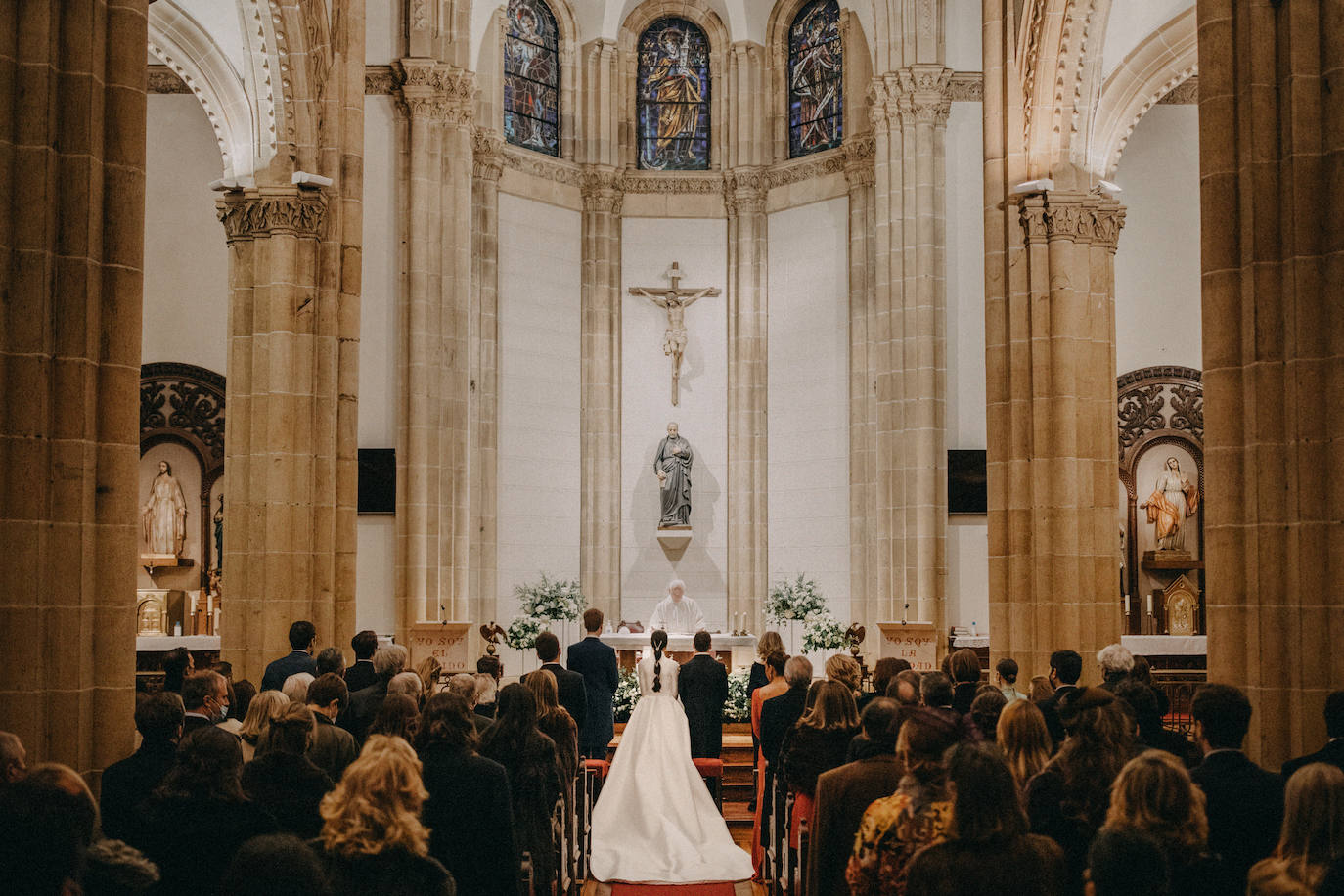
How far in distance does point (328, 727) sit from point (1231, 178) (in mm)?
5998

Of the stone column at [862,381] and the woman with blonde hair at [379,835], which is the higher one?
the stone column at [862,381]

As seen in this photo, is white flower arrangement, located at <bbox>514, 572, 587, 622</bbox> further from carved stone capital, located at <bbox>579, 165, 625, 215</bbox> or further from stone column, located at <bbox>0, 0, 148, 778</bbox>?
stone column, located at <bbox>0, 0, 148, 778</bbox>

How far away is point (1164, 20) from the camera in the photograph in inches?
603

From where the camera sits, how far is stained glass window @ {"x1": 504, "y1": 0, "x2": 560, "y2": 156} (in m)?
22.0

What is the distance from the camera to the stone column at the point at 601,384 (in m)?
22.2

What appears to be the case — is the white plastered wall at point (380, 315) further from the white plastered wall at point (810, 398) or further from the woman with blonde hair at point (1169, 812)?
the woman with blonde hair at point (1169, 812)

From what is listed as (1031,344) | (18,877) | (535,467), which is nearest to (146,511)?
(535,467)

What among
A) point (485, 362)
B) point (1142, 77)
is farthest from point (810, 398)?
point (1142, 77)

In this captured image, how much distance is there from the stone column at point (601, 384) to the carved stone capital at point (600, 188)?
0.05 ft

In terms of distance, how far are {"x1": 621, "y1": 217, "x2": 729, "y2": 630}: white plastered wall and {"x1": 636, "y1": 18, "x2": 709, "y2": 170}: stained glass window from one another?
132 centimetres

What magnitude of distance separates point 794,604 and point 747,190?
7.30 metres

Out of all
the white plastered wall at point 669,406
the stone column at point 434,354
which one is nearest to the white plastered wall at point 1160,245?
the white plastered wall at point 669,406

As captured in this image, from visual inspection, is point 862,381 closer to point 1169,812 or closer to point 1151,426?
point 1151,426

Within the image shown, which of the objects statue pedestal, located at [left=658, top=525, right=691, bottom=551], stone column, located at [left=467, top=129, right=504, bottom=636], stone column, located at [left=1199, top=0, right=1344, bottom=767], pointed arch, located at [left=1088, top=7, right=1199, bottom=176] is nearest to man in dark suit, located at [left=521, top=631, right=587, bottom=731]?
stone column, located at [left=1199, top=0, right=1344, bottom=767]
